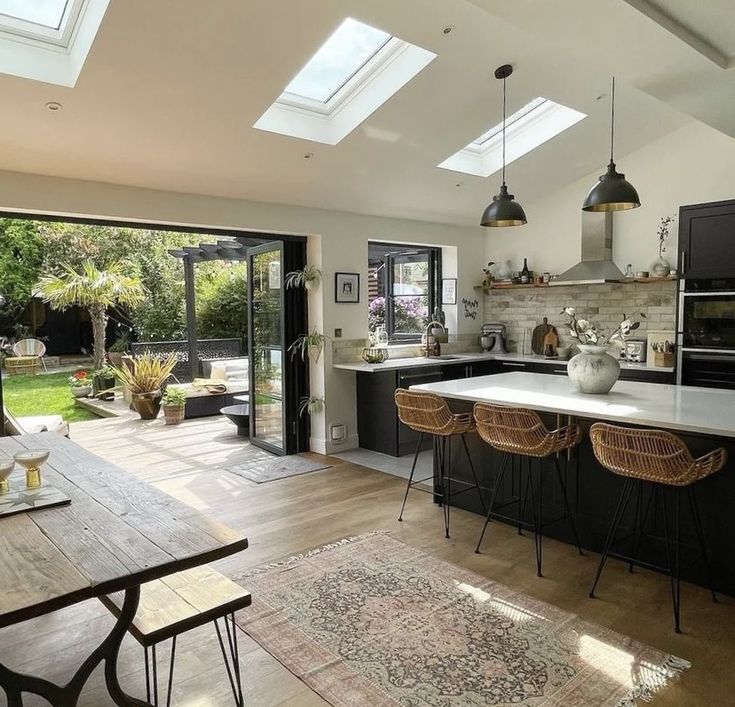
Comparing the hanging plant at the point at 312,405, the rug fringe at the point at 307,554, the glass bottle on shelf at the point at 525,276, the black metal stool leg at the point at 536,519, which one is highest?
the glass bottle on shelf at the point at 525,276

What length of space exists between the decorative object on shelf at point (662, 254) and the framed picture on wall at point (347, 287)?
9.57ft

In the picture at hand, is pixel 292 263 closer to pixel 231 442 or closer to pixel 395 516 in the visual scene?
pixel 231 442

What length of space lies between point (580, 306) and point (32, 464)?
5629mm

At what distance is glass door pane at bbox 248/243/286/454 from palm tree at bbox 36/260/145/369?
14.7ft

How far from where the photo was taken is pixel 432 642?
8.16ft

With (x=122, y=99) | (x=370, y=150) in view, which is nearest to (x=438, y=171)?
(x=370, y=150)

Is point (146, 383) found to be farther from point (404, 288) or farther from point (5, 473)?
point (5, 473)

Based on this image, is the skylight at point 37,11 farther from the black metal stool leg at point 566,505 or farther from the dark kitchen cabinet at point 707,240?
the dark kitchen cabinet at point 707,240

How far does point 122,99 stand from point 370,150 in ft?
6.37

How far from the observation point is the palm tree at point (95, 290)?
30.6ft

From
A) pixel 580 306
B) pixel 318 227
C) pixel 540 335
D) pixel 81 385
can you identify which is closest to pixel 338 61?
pixel 318 227

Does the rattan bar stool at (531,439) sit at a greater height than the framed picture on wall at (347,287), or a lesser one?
lesser

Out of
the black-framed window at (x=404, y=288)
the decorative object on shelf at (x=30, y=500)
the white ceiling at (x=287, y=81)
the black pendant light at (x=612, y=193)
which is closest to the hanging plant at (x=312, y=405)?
the black-framed window at (x=404, y=288)

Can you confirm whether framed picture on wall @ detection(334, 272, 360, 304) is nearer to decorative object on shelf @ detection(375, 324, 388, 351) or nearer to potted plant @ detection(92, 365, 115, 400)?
decorative object on shelf @ detection(375, 324, 388, 351)
